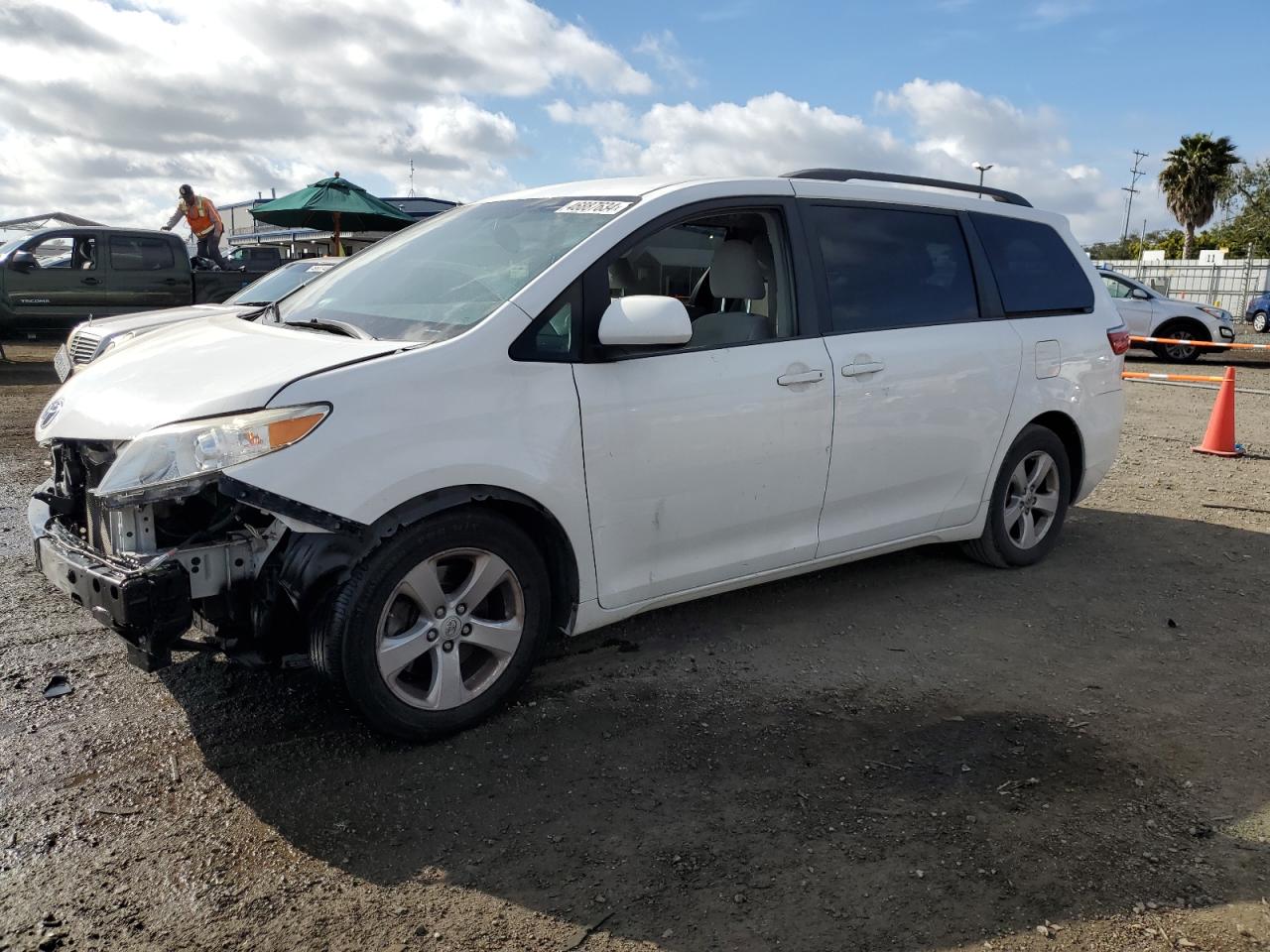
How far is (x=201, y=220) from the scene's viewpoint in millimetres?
14484

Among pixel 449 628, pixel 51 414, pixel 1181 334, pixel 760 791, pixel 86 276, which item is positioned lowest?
pixel 760 791

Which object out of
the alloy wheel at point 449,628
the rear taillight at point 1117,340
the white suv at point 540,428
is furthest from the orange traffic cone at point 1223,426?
the alloy wheel at point 449,628

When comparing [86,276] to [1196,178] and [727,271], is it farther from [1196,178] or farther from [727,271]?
[1196,178]

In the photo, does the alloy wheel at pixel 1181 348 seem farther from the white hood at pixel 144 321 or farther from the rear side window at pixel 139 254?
the rear side window at pixel 139 254

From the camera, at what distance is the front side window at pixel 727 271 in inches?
157

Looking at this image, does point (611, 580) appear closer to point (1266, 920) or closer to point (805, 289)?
point (805, 289)

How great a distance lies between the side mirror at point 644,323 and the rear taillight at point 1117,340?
3.12 m

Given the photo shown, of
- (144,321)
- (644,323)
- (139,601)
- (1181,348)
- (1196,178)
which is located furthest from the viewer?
(1196,178)

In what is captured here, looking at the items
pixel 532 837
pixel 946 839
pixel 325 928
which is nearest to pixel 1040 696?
pixel 946 839

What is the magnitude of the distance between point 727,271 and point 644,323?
1.09 metres

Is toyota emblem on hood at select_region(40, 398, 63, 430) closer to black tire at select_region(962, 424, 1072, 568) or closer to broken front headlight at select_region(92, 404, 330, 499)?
broken front headlight at select_region(92, 404, 330, 499)

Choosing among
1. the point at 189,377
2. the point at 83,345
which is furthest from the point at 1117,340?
the point at 83,345

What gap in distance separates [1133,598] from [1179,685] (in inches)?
43.1

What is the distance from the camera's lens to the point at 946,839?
2873mm
